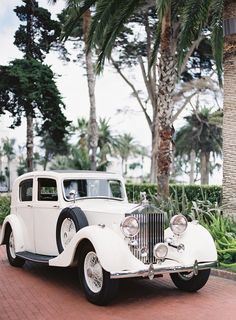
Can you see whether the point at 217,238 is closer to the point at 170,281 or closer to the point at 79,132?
the point at 170,281

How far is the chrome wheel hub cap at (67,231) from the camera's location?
708 centimetres

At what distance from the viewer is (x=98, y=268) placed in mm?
6273

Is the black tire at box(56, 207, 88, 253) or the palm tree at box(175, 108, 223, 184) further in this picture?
the palm tree at box(175, 108, 223, 184)

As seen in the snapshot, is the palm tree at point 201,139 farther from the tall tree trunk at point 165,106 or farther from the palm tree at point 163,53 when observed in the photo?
the tall tree trunk at point 165,106

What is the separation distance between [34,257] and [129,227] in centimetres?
219

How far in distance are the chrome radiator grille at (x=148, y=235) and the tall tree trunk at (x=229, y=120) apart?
442 centimetres

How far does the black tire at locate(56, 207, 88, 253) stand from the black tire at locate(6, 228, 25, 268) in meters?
1.62

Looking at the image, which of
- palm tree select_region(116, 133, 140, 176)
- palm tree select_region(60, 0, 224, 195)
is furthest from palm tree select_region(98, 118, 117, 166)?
palm tree select_region(60, 0, 224, 195)

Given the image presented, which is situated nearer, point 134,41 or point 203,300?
point 203,300

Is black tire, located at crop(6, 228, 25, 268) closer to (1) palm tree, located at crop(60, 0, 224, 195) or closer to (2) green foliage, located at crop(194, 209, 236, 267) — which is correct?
(2) green foliage, located at crop(194, 209, 236, 267)

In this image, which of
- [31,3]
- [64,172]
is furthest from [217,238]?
[31,3]

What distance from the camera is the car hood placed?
6723mm

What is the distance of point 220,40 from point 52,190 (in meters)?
8.55

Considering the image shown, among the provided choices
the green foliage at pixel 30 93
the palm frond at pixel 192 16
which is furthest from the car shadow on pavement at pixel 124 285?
the green foliage at pixel 30 93
